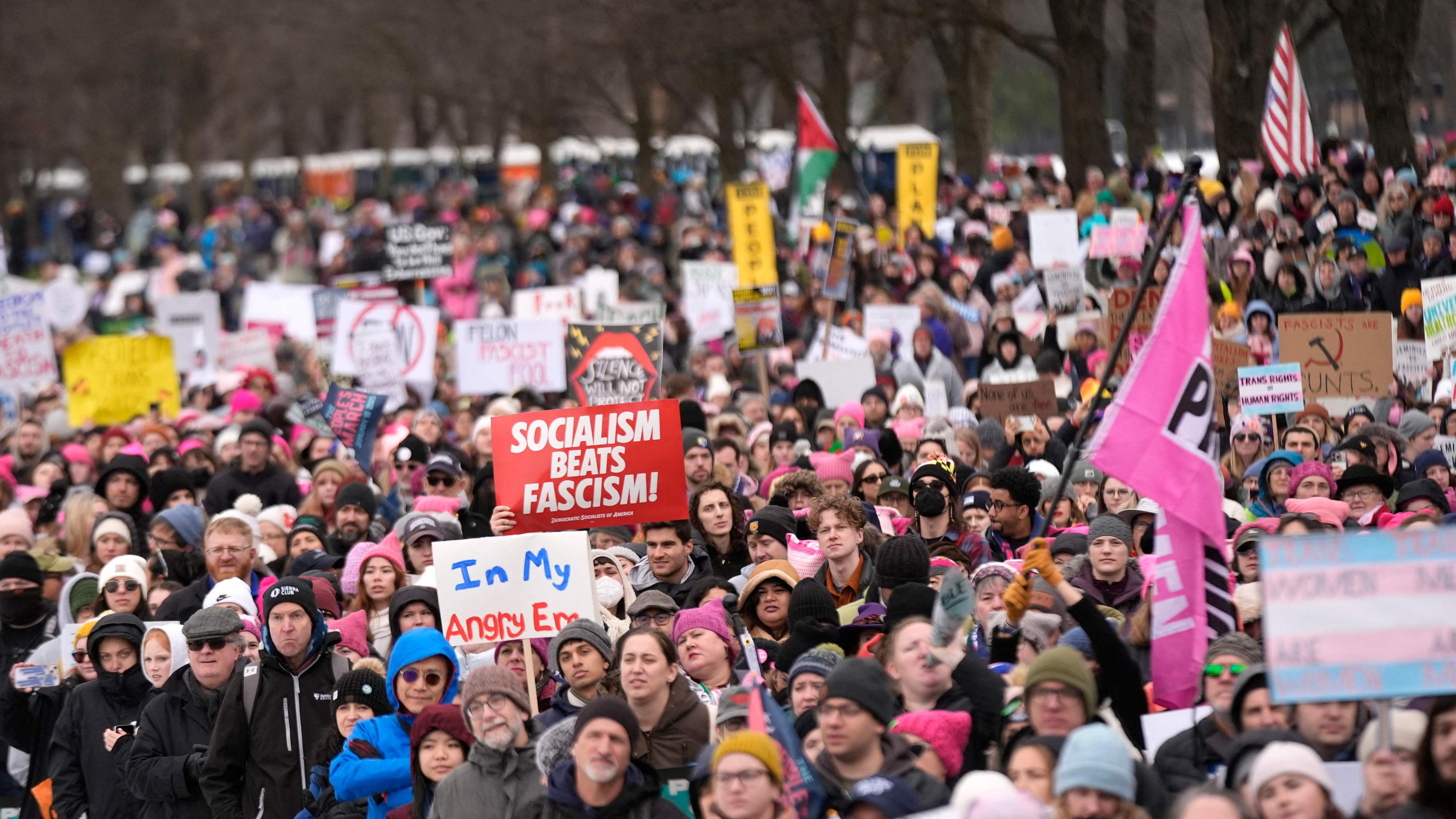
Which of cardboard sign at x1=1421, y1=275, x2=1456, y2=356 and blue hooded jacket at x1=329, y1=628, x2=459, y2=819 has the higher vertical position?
cardboard sign at x1=1421, y1=275, x2=1456, y2=356

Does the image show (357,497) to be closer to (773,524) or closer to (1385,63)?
(773,524)

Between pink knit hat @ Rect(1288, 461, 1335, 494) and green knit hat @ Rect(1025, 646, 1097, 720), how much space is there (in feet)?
14.3

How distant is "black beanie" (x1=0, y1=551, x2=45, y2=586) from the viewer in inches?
419

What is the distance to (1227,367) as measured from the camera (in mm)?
13633

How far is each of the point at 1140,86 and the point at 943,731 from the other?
20.8m

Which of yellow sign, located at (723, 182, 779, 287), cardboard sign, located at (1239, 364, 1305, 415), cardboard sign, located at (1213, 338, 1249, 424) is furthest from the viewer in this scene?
yellow sign, located at (723, 182, 779, 287)

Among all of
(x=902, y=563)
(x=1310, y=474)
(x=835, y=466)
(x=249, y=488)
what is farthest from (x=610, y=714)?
(x=249, y=488)

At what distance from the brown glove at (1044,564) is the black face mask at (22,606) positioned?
588 centimetres

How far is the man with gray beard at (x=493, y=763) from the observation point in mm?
6961

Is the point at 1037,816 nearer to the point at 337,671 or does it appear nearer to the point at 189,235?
the point at 337,671

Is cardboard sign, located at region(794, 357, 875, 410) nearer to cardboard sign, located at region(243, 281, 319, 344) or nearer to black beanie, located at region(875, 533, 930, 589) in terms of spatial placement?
black beanie, located at region(875, 533, 930, 589)

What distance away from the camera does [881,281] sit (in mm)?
21844

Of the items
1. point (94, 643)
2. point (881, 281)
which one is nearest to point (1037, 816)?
point (94, 643)

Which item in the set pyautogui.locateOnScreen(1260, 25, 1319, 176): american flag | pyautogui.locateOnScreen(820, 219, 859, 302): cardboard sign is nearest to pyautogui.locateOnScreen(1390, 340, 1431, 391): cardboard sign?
pyautogui.locateOnScreen(1260, 25, 1319, 176): american flag
